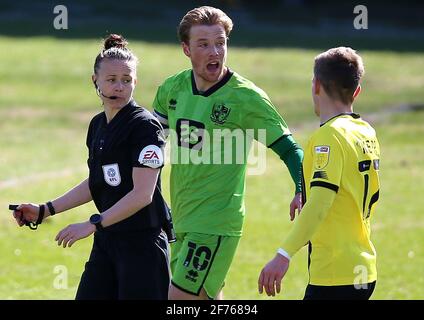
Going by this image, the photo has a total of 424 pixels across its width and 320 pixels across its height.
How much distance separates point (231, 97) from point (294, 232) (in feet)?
5.24

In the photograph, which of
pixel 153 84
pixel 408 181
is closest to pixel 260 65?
pixel 153 84

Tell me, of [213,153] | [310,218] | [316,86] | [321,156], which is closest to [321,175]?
[321,156]

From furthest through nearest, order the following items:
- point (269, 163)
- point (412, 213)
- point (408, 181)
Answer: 1. point (269, 163)
2. point (408, 181)
3. point (412, 213)

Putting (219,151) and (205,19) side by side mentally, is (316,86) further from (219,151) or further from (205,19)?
(205,19)

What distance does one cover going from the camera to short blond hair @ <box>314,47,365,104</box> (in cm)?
550

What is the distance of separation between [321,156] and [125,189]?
1.33m

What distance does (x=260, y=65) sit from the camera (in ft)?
99.7

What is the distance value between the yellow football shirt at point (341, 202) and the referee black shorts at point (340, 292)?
0.03m

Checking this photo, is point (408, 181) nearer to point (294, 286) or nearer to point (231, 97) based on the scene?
point (294, 286)

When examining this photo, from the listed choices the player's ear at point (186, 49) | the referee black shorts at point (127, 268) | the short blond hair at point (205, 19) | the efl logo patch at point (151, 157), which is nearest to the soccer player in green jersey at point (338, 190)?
the efl logo patch at point (151, 157)

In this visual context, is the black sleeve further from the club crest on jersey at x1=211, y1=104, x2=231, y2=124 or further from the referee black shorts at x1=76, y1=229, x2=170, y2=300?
the club crest on jersey at x1=211, y1=104, x2=231, y2=124

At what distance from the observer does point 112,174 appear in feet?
19.9

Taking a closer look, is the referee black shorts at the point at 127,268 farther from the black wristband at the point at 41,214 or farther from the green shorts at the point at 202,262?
the black wristband at the point at 41,214

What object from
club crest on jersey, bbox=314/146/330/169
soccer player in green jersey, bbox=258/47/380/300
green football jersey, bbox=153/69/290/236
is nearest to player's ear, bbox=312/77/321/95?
soccer player in green jersey, bbox=258/47/380/300
